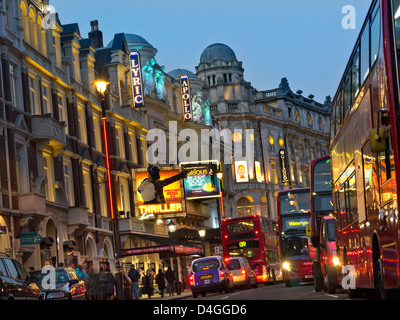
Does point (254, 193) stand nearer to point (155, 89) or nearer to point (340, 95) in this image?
point (155, 89)

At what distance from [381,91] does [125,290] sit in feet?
77.2

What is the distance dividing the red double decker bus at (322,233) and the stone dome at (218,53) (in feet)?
252

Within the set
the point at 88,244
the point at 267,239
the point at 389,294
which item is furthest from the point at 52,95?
the point at 389,294

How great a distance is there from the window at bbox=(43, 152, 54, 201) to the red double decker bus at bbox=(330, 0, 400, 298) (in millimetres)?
21137

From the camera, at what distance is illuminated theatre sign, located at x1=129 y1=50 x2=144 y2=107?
183 ft

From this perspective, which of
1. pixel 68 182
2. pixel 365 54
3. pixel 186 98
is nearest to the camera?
pixel 365 54

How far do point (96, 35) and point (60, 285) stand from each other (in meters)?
39.6

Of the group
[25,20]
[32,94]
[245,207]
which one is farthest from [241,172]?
[25,20]

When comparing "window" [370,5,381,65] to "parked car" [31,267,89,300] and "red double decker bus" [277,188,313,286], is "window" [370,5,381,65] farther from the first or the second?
"red double decker bus" [277,188,313,286]

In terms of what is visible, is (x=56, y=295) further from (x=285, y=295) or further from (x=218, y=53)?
(x=218, y=53)

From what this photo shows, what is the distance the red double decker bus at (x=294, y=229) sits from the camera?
147 feet

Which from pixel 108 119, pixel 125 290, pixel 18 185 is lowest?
pixel 125 290

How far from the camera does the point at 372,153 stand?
15.8 metres

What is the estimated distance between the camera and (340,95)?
2177 cm
